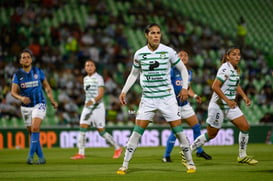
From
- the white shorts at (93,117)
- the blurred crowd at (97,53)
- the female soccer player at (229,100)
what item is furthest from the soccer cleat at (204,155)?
the blurred crowd at (97,53)

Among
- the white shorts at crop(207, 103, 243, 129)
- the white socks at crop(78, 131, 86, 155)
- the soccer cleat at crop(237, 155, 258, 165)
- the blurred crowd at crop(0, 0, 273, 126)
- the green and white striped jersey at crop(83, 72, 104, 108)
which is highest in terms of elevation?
the blurred crowd at crop(0, 0, 273, 126)

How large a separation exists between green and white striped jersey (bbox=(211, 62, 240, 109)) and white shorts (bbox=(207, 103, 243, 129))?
107 mm

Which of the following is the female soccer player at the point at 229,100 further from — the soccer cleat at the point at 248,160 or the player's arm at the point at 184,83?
the player's arm at the point at 184,83

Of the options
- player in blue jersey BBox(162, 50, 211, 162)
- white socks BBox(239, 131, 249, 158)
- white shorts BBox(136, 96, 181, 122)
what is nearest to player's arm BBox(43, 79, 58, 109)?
player in blue jersey BBox(162, 50, 211, 162)

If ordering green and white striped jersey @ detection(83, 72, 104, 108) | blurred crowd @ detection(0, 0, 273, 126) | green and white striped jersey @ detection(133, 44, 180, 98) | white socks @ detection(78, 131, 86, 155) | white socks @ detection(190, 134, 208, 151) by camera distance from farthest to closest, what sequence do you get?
1. blurred crowd @ detection(0, 0, 273, 126)
2. green and white striped jersey @ detection(83, 72, 104, 108)
3. white socks @ detection(78, 131, 86, 155)
4. white socks @ detection(190, 134, 208, 151)
5. green and white striped jersey @ detection(133, 44, 180, 98)

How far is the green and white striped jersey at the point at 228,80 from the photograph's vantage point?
11547 millimetres

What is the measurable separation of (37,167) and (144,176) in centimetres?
319

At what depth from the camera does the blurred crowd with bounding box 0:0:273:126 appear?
22434mm

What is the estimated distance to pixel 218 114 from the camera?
11.9 m

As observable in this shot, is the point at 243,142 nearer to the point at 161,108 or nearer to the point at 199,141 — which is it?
the point at 199,141

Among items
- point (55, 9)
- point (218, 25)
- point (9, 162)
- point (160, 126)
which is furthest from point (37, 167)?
point (218, 25)

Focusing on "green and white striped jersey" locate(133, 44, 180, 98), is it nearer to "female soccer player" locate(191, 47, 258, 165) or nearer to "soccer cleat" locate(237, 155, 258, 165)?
"female soccer player" locate(191, 47, 258, 165)

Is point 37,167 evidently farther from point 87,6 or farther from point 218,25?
point 218,25

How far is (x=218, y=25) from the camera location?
3095 centimetres
